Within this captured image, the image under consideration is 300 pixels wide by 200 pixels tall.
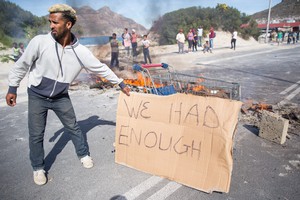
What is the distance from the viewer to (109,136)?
429cm

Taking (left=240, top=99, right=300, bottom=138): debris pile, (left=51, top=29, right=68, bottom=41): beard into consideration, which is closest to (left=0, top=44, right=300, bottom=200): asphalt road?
(left=240, top=99, right=300, bottom=138): debris pile

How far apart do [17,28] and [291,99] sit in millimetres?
27110

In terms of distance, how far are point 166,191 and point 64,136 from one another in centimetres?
247

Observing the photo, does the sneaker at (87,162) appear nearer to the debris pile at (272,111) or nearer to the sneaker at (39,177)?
the sneaker at (39,177)

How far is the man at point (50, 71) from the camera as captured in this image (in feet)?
8.29

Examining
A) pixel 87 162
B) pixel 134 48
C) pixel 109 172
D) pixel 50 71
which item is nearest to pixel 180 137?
pixel 109 172

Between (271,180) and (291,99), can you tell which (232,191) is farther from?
(291,99)

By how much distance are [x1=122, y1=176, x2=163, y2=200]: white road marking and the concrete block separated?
2146 millimetres

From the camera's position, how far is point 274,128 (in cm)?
380

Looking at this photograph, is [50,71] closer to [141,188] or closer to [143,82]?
[141,188]

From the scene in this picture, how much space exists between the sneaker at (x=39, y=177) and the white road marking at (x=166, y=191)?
1366mm

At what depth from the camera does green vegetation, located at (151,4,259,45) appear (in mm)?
32375

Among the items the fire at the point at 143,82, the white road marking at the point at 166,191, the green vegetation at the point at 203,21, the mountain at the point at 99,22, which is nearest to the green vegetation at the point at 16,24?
the mountain at the point at 99,22

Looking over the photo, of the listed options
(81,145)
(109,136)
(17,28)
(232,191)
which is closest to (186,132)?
(232,191)
